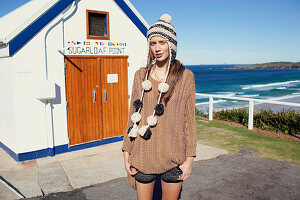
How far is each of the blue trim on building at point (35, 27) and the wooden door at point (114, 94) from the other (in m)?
1.65

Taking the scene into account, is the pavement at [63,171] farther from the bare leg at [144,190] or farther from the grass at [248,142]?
the bare leg at [144,190]

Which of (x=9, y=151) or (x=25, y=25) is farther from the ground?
(x=25, y=25)

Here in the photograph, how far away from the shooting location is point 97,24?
6.86 metres

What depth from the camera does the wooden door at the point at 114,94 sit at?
7.13 meters

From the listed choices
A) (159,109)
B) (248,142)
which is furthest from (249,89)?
(159,109)

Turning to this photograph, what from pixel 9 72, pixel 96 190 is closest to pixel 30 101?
pixel 9 72

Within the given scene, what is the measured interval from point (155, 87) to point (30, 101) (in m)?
4.56

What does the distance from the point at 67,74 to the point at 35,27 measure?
Answer: 4.21 feet

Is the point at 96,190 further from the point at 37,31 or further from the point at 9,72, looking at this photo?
the point at 37,31

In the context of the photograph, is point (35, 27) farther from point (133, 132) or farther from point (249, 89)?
point (249, 89)

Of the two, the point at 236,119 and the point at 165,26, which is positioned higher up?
the point at 165,26

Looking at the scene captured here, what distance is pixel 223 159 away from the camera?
234 inches

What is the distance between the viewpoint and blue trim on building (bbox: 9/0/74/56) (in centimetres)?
558

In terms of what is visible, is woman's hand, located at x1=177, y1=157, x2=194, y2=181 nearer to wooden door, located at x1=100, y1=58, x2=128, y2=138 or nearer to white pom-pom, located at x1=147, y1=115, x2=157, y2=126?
white pom-pom, located at x1=147, y1=115, x2=157, y2=126
